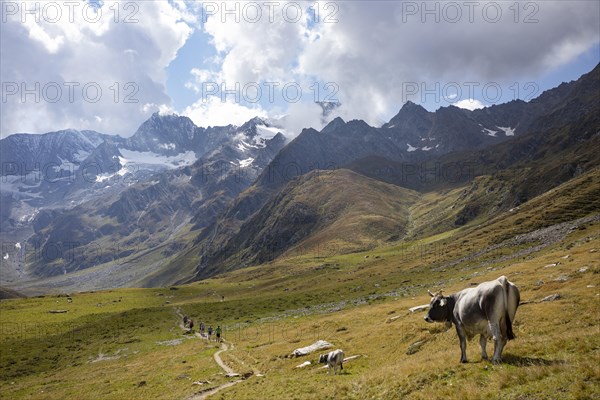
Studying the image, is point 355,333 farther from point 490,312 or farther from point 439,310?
point 490,312

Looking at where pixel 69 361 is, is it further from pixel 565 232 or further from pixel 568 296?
pixel 565 232

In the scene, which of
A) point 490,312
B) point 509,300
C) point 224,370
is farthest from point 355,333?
point 509,300

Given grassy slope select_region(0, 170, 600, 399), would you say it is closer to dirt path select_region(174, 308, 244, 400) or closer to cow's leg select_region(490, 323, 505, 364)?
cow's leg select_region(490, 323, 505, 364)

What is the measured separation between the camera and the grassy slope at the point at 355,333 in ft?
61.8

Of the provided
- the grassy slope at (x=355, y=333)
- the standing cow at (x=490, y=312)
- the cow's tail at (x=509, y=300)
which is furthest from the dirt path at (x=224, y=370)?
the cow's tail at (x=509, y=300)

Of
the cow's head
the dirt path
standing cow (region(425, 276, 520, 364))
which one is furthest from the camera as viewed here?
the dirt path

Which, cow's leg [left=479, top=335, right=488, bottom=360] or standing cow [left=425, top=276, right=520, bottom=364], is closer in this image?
standing cow [left=425, top=276, right=520, bottom=364]

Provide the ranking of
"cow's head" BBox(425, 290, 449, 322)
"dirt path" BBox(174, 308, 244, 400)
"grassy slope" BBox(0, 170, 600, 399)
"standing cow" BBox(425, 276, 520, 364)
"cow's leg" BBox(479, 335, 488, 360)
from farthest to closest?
"dirt path" BBox(174, 308, 244, 400) → "cow's head" BBox(425, 290, 449, 322) → "cow's leg" BBox(479, 335, 488, 360) → "grassy slope" BBox(0, 170, 600, 399) → "standing cow" BBox(425, 276, 520, 364)

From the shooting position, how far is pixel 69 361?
73.8 metres

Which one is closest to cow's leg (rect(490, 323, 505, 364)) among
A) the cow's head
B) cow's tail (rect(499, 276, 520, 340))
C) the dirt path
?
cow's tail (rect(499, 276, 520, 340))

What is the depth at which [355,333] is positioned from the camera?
4972 cm

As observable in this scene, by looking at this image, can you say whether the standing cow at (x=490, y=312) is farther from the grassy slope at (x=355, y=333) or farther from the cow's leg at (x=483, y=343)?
the grassy slope at (x=355, y=333)

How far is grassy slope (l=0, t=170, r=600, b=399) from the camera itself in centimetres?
1884

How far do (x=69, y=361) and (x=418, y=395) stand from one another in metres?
76.1
